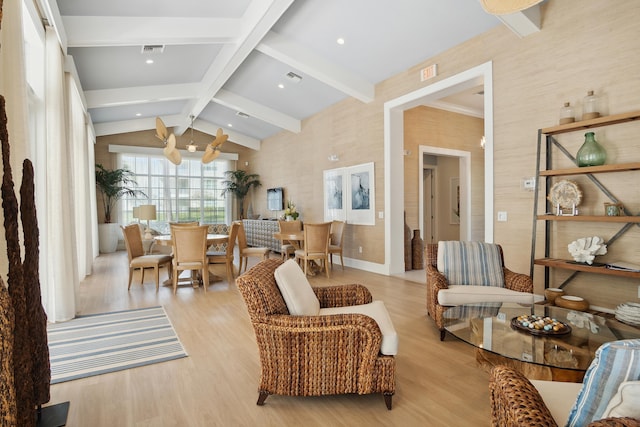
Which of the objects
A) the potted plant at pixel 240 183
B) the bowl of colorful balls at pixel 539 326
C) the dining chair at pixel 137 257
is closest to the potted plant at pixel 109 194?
the potted plant at pixel 240 183

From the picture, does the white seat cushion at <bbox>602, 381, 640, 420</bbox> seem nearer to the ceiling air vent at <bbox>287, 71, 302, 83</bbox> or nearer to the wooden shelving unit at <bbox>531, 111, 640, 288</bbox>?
the wooden shelving unit at <bbox>531, 111, 640, 288</bbox>

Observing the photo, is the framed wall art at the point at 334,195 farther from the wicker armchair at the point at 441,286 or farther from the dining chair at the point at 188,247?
the wicker armchair at the point at 441,286

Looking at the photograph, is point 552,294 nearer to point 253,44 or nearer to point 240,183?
point 253,44

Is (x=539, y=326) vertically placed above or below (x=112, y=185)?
below

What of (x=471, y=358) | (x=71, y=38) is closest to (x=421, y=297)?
(x=471, y=358)

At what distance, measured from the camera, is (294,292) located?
86.6 inches

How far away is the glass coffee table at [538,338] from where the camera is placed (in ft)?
5.85

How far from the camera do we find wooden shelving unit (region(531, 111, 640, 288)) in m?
3.07

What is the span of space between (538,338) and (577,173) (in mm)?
2184

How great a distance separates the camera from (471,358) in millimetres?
2719

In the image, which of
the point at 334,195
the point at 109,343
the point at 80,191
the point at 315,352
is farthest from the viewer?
the point at 334,195

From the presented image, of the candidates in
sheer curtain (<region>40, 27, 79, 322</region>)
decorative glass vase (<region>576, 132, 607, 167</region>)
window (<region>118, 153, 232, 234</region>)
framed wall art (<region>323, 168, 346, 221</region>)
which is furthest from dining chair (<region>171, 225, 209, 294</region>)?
window (<region>118, 153, 232, 234</region>)

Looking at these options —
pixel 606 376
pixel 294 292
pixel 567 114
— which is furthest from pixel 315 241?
pixel 606 376

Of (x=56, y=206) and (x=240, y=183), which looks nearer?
(x=56, y=206)
